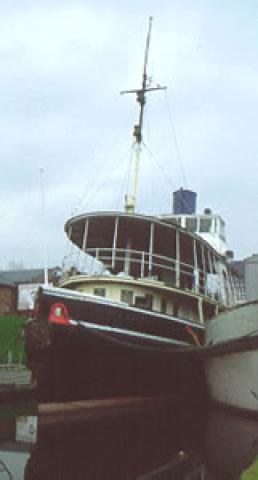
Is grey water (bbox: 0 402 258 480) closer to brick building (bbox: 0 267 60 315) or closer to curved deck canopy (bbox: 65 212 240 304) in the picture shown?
curved deck canopy (bbox: 65 212 240 304)

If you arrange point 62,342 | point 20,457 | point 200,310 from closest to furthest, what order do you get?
point 20,457 < point 62,342 < point 200,310

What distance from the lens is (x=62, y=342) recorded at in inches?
453

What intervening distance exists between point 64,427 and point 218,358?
3.74m

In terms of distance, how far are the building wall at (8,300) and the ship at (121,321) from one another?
30.9 m

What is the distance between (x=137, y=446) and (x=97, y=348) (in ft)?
7.33

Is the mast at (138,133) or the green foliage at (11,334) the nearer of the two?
the mast at (138,133)

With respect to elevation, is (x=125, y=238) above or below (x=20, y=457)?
above

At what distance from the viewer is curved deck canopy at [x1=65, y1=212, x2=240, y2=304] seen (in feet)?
48.7

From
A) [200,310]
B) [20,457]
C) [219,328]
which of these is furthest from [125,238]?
[20,457]

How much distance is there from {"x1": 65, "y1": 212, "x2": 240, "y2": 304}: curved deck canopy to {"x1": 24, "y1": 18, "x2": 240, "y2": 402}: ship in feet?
0.10

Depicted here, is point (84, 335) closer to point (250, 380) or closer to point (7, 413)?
point (250, 380)

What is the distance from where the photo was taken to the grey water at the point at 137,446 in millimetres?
8094

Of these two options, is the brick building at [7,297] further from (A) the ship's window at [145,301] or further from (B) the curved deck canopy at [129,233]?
(A) the ship's window at [145,301]

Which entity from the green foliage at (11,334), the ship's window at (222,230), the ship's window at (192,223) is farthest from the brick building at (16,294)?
the ship's window at (192,223)
